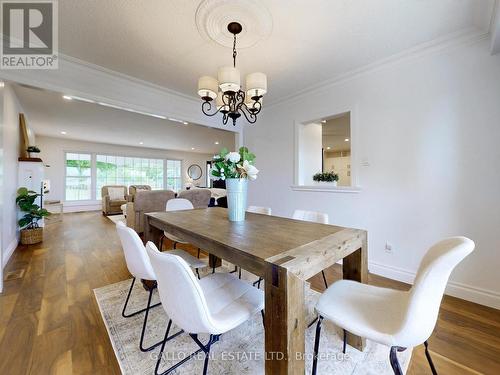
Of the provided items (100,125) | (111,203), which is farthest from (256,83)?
(111,203)

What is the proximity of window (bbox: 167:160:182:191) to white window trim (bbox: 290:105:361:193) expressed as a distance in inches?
291

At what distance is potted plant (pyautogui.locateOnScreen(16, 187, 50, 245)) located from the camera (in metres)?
3.37

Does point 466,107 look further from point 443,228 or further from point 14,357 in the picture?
point 14,357

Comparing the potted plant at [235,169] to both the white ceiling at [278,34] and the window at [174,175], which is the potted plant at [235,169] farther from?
the window at [174,175]

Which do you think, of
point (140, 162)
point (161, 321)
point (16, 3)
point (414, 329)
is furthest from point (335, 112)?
point (140, 162)

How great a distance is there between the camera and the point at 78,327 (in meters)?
1.56

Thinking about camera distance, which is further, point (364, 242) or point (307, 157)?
point (307, 157)

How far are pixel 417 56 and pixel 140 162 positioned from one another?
909 cm

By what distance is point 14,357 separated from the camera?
128cm

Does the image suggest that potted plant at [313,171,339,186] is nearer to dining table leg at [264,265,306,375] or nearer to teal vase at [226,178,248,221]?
teal vase at [226,178,248,221]

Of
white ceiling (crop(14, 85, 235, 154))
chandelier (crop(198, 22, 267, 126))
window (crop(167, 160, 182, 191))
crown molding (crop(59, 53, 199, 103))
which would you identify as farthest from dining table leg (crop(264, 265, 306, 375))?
window (crop(167, 160, 182, 191))

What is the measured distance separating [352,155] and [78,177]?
28.4 feet

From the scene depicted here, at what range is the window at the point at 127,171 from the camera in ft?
25.4

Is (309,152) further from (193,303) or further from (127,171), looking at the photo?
(127,171)
